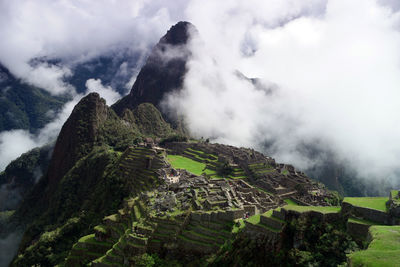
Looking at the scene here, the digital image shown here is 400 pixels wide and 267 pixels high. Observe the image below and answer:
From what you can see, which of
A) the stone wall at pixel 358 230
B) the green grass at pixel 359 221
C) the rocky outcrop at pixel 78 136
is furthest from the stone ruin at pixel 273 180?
the rocky outcrop at pixel 78 136

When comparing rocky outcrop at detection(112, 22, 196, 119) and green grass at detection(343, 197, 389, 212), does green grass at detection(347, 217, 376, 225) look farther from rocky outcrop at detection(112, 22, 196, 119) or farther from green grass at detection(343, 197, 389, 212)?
rocky outcrop at detection(112, 22, 196, 119)

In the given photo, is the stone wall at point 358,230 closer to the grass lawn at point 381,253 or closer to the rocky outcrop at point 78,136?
the grass lawn at point 381,253

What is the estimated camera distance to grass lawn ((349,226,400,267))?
33.0 ft

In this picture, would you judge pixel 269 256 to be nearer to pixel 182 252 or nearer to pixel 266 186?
pixel 182 252

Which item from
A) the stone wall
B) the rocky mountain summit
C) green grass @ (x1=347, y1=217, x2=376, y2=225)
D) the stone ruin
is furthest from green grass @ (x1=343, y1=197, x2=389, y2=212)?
the stone ruin

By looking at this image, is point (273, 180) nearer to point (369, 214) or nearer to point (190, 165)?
point (190, 165)

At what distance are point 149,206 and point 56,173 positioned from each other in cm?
8480

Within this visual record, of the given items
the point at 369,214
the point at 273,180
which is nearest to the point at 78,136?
the point at 273,180

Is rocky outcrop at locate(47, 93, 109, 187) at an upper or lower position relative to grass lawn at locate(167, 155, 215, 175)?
upper

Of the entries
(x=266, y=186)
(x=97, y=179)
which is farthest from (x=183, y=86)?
(x=266, y=186)

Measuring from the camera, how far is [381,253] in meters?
10.9

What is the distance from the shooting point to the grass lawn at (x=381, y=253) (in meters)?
10.1

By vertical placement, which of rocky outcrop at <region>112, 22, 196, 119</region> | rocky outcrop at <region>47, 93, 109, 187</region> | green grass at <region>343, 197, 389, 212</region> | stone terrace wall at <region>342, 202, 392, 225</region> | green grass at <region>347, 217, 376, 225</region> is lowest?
green grass at <region>347, 217, 376, 225</region>

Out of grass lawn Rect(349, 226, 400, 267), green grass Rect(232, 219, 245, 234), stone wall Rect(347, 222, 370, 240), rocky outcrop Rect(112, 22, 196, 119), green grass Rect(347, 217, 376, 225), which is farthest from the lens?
rocky outcrop Rect(112, 22, 196, 119)
